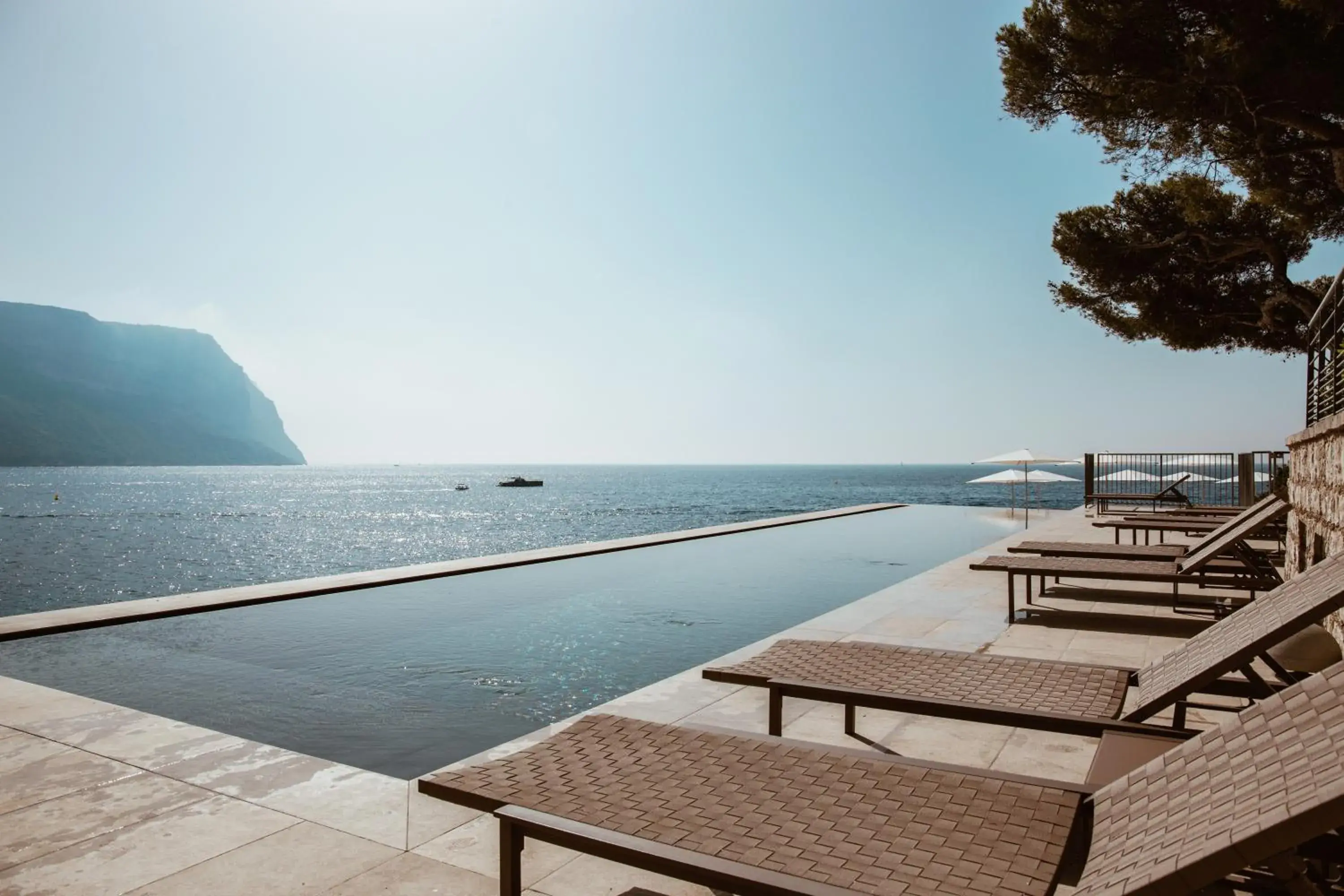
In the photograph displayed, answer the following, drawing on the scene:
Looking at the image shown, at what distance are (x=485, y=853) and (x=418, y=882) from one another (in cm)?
26

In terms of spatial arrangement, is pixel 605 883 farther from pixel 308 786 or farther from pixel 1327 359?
pixel 1327 359

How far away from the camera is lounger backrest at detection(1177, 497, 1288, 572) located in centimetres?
584

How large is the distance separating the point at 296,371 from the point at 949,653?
59.4 m

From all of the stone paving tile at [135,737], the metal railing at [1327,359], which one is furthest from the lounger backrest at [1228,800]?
the metal railing at [1327,359]

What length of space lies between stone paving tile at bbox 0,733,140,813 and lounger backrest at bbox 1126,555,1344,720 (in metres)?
4.01

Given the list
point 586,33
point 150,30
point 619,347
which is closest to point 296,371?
point 619,347

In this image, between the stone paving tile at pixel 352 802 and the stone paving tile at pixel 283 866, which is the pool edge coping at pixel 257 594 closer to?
the stone paving tile at pixel 352 802

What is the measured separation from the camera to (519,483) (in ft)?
353

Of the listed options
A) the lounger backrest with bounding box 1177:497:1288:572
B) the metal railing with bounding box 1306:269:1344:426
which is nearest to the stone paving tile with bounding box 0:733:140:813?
the lounger backrest with bounding box 1177:497:1288:572

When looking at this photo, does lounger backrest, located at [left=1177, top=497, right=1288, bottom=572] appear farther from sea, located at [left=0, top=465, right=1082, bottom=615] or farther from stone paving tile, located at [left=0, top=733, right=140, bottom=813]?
sea, located at [left=0, top=465, right=1082, bottom=615]

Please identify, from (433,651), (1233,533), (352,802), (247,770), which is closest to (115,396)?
(433,651)

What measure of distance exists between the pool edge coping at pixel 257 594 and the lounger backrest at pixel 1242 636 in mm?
7519

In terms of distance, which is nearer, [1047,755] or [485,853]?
[485,853]

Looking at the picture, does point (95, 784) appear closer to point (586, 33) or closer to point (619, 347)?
point (586, 33)
